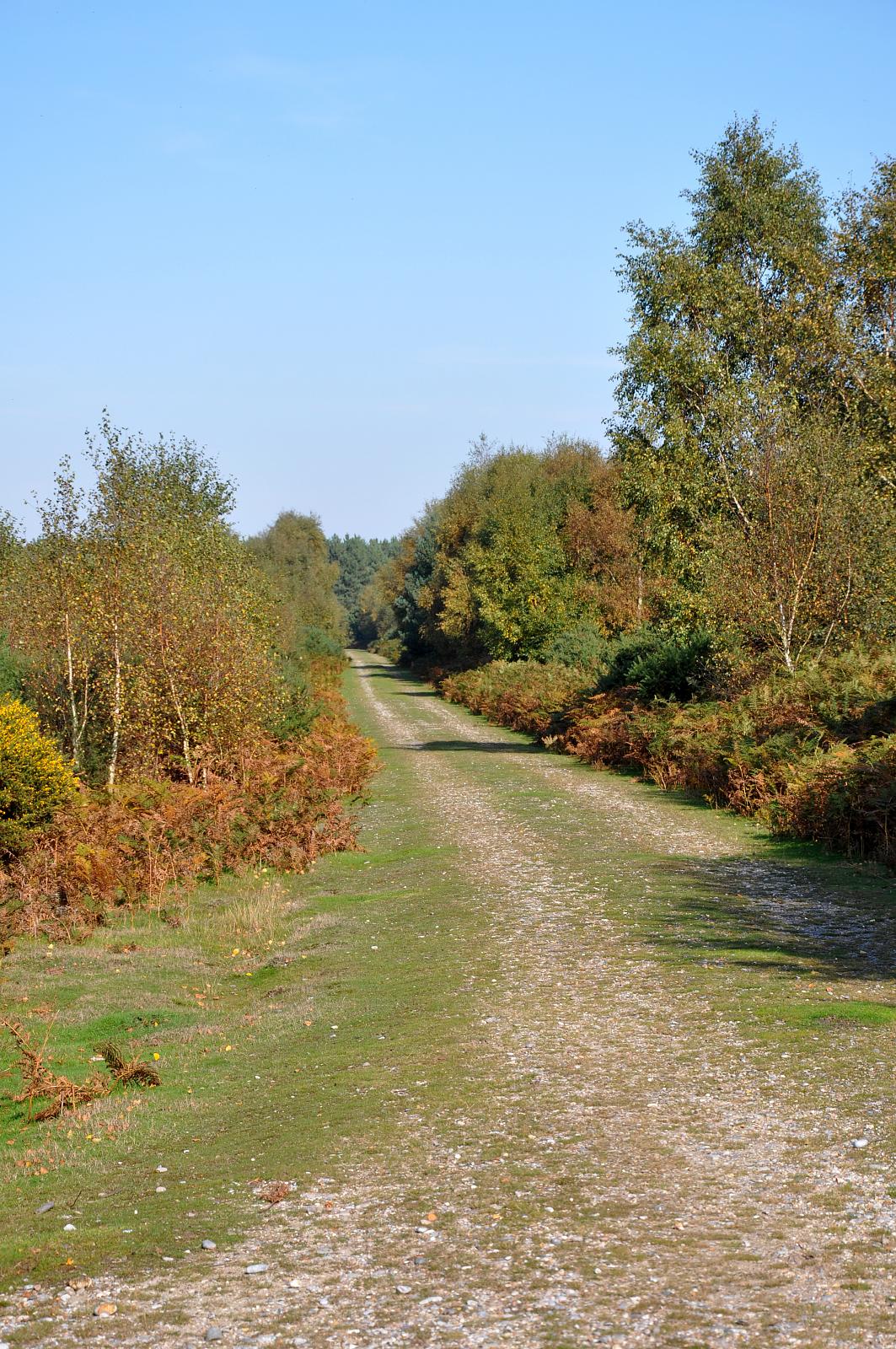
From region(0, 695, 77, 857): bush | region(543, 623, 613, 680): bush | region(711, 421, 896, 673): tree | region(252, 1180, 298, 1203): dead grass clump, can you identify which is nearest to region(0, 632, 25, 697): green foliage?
region(0, 695, 77, 857): bush

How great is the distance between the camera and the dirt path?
4.43 m

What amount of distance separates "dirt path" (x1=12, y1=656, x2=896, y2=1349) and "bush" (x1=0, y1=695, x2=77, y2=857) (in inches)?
232

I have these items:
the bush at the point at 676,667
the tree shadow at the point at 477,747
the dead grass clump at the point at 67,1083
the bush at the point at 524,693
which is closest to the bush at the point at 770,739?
the bush at the point at 676,667

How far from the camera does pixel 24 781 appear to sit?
1498 centimetres

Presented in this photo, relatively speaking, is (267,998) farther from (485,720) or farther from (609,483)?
(609,483)

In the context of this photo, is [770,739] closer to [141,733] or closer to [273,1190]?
[141,733]

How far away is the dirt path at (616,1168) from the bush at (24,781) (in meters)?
5.89

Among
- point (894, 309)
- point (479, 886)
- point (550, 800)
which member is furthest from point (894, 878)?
point (894, 309)

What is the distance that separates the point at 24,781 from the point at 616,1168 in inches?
438

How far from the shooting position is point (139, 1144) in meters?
7.19

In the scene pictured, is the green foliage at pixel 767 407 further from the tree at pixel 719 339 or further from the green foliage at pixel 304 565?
the green foliage at pixel 304 565

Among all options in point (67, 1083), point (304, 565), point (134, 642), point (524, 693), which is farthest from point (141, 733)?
point (304, 565)

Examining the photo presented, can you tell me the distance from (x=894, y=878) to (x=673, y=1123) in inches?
302

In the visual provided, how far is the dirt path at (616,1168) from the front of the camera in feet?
14.5
